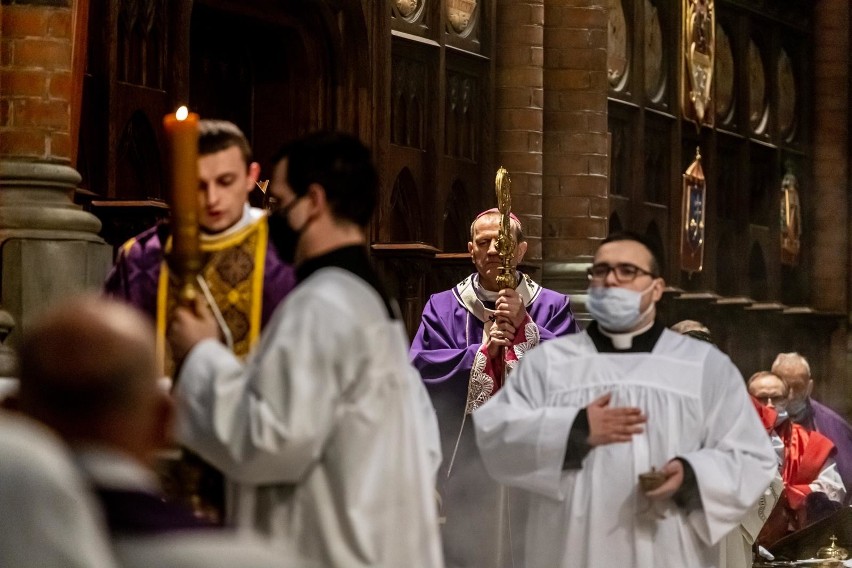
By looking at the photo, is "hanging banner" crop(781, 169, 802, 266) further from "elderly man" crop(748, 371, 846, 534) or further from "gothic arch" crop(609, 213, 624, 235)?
"elderly man" crop(748, 371, 846, 534)

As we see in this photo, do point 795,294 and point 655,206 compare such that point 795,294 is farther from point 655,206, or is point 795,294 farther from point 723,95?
point 655,206

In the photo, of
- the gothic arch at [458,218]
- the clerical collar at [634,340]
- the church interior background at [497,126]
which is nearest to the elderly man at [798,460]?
the church interior background at [497,126]

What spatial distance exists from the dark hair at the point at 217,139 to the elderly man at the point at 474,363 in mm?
3444

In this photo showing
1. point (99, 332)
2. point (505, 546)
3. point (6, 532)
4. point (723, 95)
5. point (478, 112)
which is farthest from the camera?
point (723, 95)

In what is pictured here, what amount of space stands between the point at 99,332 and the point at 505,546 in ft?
19.1

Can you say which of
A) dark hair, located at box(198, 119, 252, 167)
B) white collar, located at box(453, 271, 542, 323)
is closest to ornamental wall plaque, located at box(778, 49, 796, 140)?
white collar, located at box(453, 271, 542, 323)

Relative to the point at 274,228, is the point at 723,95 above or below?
above

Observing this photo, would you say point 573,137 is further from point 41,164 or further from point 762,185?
point 41,164

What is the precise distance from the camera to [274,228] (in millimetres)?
4035

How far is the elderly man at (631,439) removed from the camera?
17.2ft

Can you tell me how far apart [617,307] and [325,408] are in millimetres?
1981

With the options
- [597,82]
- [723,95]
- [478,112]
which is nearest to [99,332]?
[478,112]

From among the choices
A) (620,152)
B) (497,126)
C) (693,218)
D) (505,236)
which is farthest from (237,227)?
(693,218)

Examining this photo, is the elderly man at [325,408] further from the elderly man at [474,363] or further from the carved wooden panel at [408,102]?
the carved wooden panel at [408,102]
